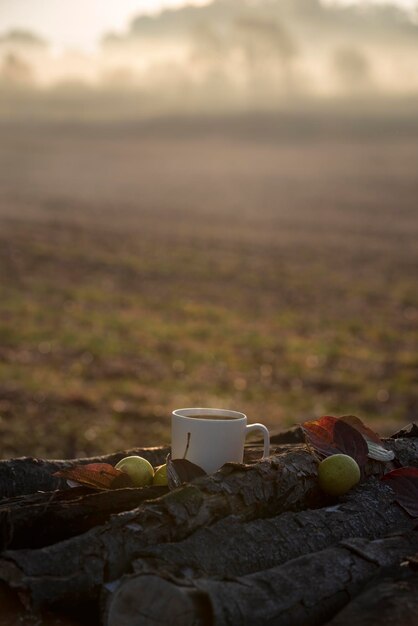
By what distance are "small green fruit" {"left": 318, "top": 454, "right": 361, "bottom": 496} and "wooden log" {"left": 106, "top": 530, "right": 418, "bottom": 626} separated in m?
0.32

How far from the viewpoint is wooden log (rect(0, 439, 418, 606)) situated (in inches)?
96.8

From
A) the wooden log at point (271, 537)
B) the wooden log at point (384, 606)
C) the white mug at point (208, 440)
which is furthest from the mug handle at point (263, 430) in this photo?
the wooden log at point (384, 606)

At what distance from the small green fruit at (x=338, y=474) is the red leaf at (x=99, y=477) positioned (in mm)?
728

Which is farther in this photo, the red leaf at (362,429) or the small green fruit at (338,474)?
the red leaf at (362,429)

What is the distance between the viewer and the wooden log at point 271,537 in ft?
8.34

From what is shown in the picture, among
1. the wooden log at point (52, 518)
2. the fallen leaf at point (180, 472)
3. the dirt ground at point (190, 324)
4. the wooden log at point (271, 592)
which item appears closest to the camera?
the wooden log at point (271, 592)

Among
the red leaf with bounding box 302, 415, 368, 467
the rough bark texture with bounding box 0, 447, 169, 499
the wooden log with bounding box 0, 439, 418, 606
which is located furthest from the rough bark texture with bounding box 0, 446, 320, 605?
the rough bark texture with bounding box 0, 447, 169, 499

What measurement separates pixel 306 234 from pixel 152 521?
4231 centimetres

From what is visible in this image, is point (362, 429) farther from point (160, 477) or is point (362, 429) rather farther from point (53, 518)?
point (53, 518)

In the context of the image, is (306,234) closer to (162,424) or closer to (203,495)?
(162,424)

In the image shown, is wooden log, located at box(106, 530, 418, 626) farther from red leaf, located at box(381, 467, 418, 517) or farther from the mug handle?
the mug handle

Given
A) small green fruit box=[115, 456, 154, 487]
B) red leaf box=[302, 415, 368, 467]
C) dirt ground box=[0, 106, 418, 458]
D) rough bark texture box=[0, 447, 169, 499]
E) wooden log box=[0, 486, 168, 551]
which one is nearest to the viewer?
wooden log box=[0, 486, 168, 551]

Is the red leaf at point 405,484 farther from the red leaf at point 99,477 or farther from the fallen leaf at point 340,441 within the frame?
the red leaf at point 99,477

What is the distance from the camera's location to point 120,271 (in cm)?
2805
